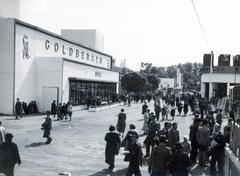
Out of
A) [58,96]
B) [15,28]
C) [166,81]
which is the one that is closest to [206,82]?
[58,96]

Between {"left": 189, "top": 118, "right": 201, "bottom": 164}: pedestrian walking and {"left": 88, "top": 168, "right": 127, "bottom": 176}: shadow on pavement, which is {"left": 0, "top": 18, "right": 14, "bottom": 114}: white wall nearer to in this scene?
{"left": 88, "top": 168, "right": 127, "bottom": 176}: shadow on pavement

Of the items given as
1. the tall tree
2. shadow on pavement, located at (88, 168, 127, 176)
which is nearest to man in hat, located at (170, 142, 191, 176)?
shadow on pavement, located at (88, 168, 127, 176)

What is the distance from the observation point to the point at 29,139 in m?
21.1

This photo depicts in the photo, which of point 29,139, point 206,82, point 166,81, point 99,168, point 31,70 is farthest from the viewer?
point 166,81

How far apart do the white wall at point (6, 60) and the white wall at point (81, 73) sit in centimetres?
660

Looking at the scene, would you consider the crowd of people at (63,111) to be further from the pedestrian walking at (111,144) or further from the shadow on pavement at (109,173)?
the pedestrian walking at (111,144)

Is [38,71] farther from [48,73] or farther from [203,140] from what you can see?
[203,140]

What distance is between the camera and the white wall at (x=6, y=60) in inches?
1401

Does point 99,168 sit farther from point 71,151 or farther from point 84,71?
point 84,71

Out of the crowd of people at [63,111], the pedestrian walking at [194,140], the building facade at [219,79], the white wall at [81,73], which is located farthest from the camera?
the building facade at [219,79]

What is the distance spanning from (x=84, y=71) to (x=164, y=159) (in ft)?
122

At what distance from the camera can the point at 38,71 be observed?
40531 millimetres

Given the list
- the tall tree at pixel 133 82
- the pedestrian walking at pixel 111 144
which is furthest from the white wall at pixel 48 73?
the tall tree at pixel 133 82

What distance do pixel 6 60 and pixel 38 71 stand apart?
5150mm
